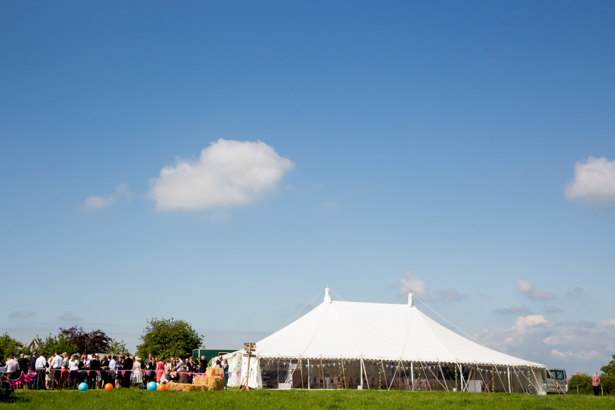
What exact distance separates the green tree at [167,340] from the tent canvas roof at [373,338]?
20576mm

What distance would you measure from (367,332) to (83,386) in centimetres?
1414

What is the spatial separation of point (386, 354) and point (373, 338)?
1.60m

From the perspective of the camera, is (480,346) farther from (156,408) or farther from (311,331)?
(156,408)

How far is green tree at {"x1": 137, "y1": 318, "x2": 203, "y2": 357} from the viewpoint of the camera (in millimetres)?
44562

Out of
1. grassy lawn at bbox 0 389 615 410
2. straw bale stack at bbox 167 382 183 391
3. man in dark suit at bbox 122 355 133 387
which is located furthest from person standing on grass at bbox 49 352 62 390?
straw bale stack at bbox 167 382 183 391

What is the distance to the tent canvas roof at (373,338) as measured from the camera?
2400 centimetres

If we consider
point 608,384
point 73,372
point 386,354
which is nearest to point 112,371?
point 73,372

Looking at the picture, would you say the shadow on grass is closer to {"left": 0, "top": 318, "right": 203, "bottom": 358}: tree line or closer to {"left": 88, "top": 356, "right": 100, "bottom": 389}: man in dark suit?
{"left": 88, "top": 356, "right": 100, "bottom": 389}: man in dark suit

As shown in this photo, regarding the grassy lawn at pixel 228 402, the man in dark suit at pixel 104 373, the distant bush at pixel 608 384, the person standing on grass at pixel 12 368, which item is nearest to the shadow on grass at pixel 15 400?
the grassy lawn at pixel 228 402

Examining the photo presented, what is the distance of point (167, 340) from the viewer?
148ft

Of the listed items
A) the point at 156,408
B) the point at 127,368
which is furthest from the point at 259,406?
the point at 127,368

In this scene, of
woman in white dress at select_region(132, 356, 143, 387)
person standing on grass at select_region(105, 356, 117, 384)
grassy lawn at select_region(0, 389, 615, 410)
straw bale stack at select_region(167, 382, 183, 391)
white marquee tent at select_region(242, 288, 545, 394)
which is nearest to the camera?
grassy lawn at select_region(0, 389, 615, 410)

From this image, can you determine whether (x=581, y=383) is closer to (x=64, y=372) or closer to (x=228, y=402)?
(x=228, y=402)

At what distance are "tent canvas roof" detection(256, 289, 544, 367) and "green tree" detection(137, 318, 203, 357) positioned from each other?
67.5 feet
